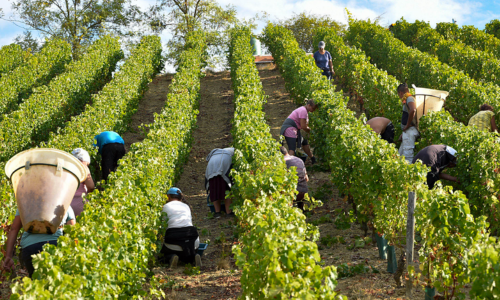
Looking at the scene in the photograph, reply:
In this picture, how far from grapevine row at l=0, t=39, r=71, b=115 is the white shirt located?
33.9 feet

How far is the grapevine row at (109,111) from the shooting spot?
308 inches

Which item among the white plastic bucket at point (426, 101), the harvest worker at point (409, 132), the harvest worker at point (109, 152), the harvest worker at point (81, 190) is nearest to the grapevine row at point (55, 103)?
the harvest worker at point (109, 152)

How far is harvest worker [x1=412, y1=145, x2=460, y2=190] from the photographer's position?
730 cm

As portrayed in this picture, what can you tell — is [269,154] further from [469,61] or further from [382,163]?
[469,61]

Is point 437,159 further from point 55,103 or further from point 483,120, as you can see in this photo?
point 55,103

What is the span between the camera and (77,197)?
6473mm

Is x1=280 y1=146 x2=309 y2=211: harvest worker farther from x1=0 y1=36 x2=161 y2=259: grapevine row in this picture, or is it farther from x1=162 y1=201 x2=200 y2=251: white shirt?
x1=0 y1=36 x2=161 y2=259: grapevine row

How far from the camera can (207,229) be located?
28.2 ft

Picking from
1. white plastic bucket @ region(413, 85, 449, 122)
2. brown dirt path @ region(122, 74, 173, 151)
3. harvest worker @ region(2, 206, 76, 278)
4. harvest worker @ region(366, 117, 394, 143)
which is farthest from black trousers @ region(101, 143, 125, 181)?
white plastic bucket @ region(413, 85, 449, 122)

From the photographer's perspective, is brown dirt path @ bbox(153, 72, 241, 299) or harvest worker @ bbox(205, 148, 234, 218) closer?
brown dirt path @ bbox(153, 72, 241, 299)

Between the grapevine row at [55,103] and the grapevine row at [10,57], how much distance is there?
346 cm

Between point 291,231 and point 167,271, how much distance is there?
2954mm

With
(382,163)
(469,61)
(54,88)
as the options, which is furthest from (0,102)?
(469,61)

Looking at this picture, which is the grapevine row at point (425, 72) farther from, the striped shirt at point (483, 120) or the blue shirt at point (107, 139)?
the blue shirt at point (107, 139)
